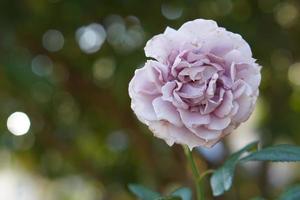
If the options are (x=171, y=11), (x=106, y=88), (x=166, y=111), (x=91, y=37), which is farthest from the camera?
(x=106, y=88)

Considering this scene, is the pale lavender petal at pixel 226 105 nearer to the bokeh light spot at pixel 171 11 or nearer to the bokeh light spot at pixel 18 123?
the bokeh light spot at pixel 171 11

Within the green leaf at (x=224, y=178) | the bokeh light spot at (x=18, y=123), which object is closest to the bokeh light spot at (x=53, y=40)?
the bokeh light spot at (x=18, y=123)

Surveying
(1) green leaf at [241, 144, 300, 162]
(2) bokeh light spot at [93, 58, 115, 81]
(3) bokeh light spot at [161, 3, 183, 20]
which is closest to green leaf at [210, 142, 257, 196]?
(1) green leaf at [241, 144, 300, 162]

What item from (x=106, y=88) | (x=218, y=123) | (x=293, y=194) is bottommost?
(x=106, y=88)

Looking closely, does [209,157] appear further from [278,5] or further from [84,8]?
[84,8]

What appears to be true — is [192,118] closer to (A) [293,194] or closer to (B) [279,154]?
(B) [279,154]

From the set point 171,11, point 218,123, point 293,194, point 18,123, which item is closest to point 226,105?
point 218,123

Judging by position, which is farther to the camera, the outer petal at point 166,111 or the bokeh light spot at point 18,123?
the bokeh light spot at point 18,123
